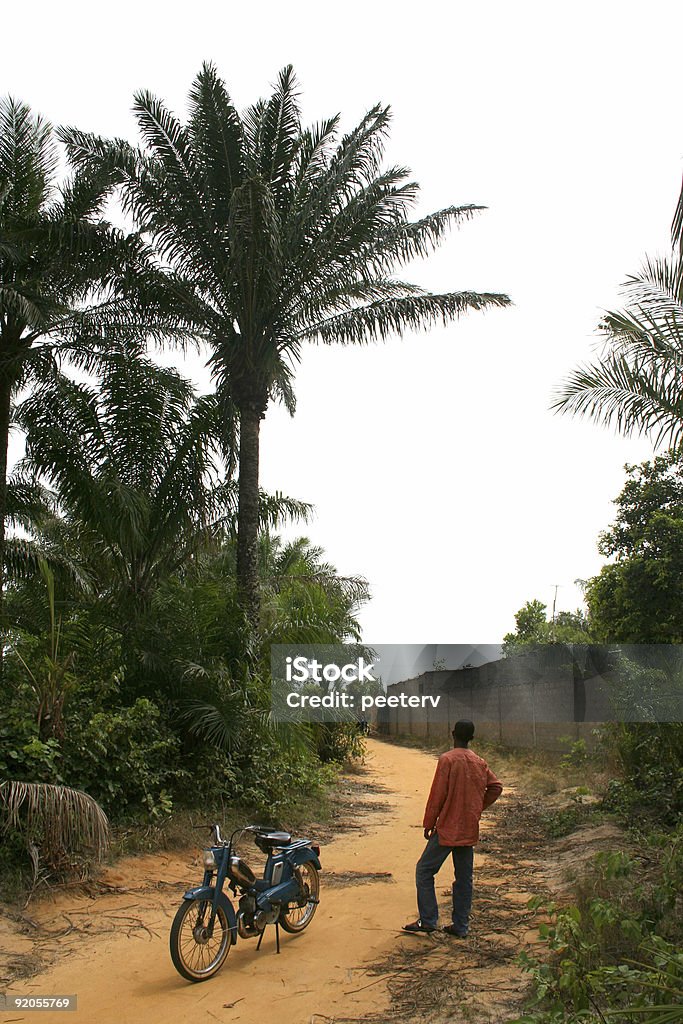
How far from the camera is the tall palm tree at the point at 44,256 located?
13047 millimetres

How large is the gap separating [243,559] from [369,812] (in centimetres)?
470

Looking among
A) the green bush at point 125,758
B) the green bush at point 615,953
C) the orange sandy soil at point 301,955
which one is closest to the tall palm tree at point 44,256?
the green bush at point 125,758

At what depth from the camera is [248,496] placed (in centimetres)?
1384

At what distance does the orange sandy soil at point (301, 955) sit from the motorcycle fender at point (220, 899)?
26 cm

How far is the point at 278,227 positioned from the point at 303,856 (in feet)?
29.9

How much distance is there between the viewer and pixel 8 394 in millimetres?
13781

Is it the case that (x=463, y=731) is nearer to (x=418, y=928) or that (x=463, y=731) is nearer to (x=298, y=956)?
(x=418, y=928)

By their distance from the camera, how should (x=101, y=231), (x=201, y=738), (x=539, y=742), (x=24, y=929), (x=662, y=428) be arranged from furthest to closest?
(x=539, y=742)
(x=101, y=231)
(x=201, y=738)
(x=662, y=428)
(x=24, y=929)

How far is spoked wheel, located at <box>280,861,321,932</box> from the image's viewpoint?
7098 mm

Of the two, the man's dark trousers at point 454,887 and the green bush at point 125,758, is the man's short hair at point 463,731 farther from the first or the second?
the green bush at point 125,758

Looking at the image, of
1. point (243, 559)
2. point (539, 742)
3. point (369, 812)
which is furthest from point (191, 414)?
point (539, 742)

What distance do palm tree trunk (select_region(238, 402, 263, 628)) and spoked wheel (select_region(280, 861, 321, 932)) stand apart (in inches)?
248

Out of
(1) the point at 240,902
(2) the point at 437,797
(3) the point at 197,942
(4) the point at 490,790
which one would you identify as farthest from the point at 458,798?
(3) the point at 197,942

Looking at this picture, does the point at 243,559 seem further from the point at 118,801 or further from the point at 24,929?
the point at 24,929
